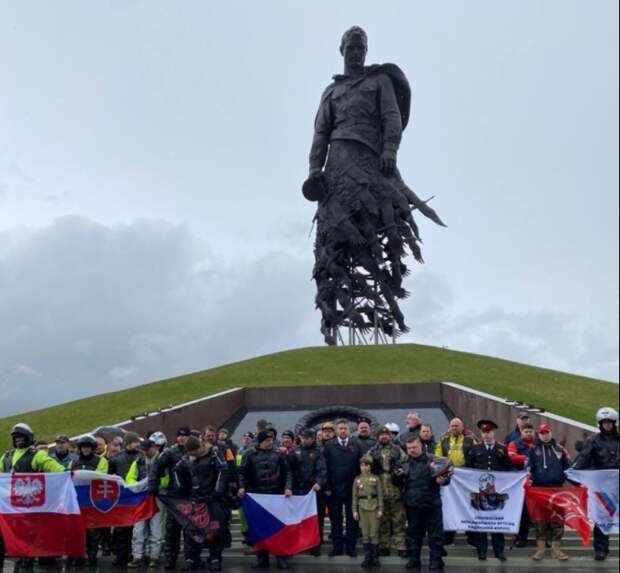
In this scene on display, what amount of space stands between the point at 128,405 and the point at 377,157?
16.1 metres

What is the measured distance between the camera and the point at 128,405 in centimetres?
2008

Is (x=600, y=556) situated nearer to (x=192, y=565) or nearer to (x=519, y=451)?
(x=519, y=451)

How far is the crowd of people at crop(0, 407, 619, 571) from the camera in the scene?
27.8 feet

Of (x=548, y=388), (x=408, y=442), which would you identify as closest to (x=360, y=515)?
(x=408, y=442)

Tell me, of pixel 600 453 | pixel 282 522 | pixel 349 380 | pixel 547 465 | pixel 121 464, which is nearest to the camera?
pixel 600 453

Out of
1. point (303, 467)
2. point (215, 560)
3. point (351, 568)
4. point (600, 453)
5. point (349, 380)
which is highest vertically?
point (349, 380)

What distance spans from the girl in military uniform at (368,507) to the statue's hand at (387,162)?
76.2 ft

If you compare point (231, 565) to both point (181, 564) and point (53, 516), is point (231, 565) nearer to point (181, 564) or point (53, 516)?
point (181, 564)

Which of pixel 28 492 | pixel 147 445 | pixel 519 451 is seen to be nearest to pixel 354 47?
pixel 519 451

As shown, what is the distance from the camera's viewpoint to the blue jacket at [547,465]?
29.0 ft

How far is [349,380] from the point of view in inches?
847

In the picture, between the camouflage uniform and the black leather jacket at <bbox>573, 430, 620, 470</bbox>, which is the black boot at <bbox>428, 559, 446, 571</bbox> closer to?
the camouflage uniform

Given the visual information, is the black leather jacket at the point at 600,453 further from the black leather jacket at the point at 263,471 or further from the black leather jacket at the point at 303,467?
the black leather jacket at the point at 263,471

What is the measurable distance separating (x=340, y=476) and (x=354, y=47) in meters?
26.3
